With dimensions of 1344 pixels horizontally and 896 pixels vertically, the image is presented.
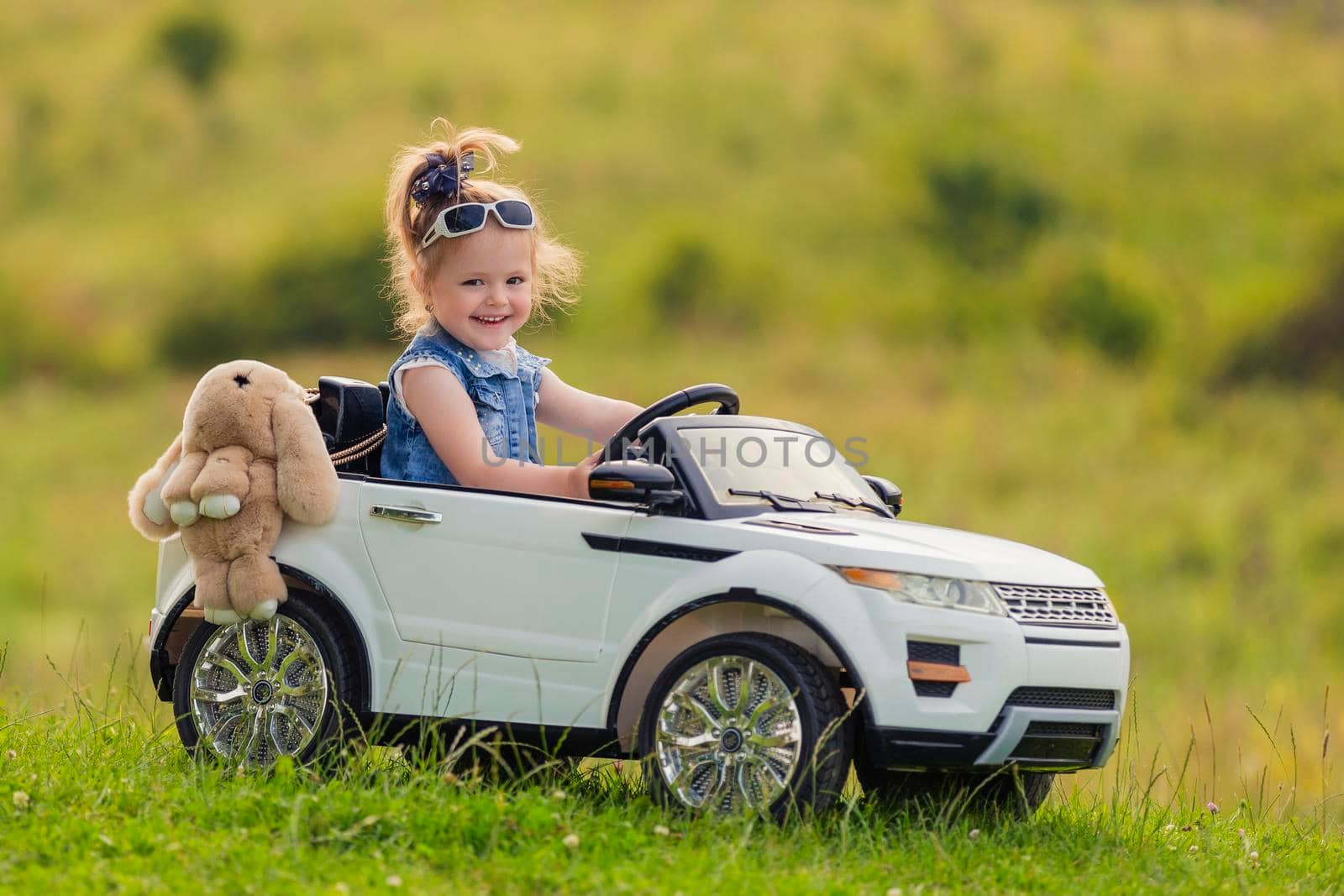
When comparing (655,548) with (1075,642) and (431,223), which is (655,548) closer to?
(1075,642)

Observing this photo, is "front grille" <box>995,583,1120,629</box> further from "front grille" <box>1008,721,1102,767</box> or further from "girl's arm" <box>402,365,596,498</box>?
"girl's arm" <box>402,365,596,498</box>

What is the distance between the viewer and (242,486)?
627 cm

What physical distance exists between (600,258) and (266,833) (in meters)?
35.0

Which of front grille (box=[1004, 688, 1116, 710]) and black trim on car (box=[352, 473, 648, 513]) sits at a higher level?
black trim on car (box=[352, 473, 648, 513])

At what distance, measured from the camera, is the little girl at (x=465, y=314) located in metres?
6.58

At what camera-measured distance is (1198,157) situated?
1577 inches

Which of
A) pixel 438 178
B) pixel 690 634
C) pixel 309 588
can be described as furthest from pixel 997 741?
pixel 438 178

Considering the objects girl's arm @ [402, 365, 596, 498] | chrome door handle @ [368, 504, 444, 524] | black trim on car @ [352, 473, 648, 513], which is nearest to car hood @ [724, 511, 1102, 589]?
black trim on car @ [352, 473, 648, 513]

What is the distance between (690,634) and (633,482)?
60 centimetres

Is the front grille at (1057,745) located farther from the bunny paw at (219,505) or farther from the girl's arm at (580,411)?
the bunny paw at (219,505)

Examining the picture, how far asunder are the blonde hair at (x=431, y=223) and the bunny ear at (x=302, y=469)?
2.97 feet

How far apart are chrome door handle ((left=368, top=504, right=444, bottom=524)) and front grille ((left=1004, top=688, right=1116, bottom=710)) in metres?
2.13

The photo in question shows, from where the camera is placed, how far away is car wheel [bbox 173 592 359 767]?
20.7 feet

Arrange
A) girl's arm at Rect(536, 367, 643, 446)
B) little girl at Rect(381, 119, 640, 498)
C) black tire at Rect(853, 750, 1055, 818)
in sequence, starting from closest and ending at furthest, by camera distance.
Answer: black tire at Rect(853, 750, 1055, 818) → little girl at Rect(381, 119, 640, 498) → girl's arm at Rect(536, 367, 643, 446)
